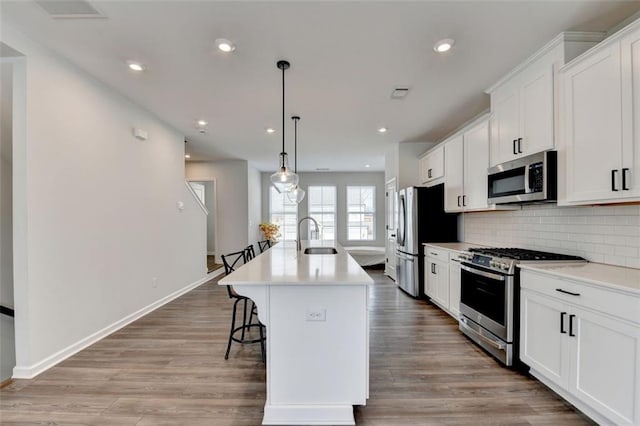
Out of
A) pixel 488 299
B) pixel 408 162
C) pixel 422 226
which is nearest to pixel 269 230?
pixel 408 162

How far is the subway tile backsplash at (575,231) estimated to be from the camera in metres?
2.10

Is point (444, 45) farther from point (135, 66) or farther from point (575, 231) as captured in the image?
point (135, 66)

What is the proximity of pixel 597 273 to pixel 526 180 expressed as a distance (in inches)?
37.1

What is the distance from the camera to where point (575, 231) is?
8.32 feet

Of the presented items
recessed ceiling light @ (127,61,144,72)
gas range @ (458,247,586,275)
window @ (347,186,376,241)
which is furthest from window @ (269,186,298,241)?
gas range @ (458,247,586,275)

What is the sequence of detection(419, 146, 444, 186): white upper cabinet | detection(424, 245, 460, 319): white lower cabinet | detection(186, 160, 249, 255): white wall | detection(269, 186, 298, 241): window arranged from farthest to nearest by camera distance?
detection(269, 186, 298, 241): window < detection(186, 160, 249, 255): white wall < detection(419, 146, 444, 186): white upper cabinet < detection(424, 245, 460, 319): white lower cabinet

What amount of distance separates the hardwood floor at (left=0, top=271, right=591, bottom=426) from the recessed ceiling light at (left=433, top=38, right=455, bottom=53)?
2.61 m

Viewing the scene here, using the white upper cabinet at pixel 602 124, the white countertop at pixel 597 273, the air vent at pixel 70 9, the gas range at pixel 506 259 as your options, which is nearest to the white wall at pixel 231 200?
the air vent at pixel 70 9

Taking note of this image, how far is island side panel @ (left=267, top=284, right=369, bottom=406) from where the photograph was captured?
71.6 inches

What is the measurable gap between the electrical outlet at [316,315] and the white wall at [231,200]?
5.63 metres

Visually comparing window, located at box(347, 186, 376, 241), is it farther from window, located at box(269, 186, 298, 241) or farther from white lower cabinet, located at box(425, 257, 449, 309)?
white lower cabinet, located at box(425, 257, 449, 309)

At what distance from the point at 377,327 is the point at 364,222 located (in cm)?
596

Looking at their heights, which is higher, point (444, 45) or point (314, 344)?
point (444, 45)

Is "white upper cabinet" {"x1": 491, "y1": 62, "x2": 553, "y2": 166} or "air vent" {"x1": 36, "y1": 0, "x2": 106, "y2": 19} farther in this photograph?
"white upper cabinet" {"x1": 491, "y1": 62, "x2": 553, "y2": 166}
